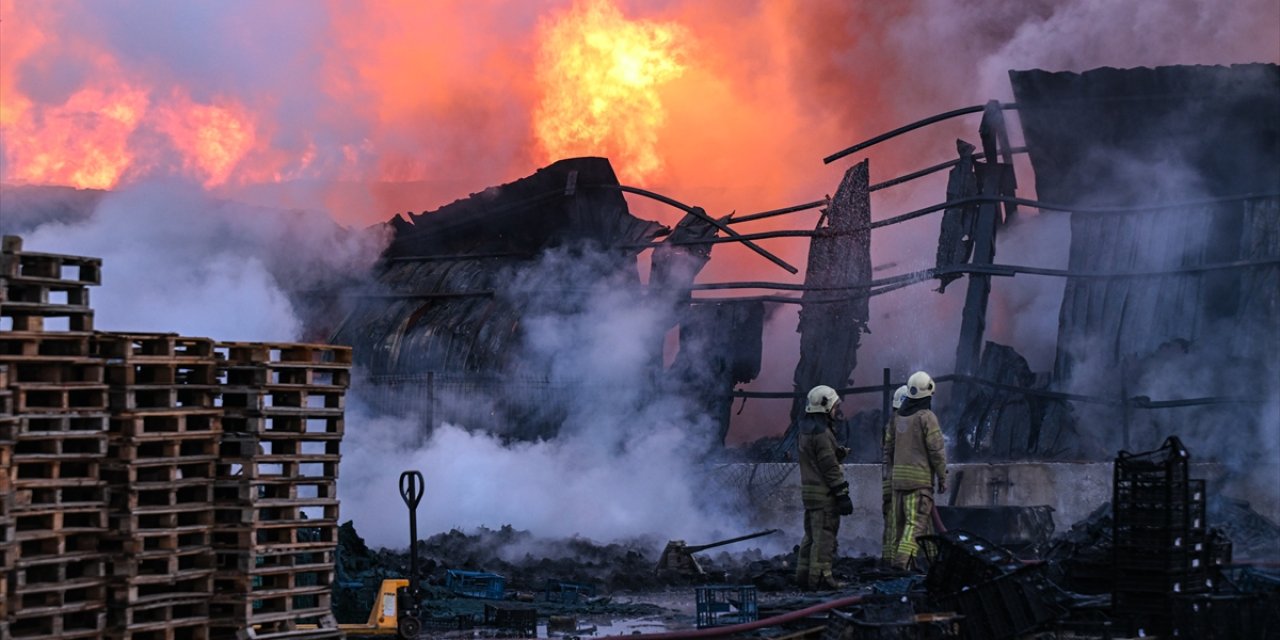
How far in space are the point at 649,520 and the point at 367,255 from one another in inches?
306

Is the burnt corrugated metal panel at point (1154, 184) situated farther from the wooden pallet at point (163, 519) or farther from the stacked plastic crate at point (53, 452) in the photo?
the stacked plastic crate at point (53, 452)

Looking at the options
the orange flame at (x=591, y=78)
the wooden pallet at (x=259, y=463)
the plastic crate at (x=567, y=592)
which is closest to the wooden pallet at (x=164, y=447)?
the wooden pallet at (x=259, y=463)

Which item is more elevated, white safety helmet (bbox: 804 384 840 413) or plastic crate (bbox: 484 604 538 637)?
white safety helmet (bbox: 804 384 840 413)

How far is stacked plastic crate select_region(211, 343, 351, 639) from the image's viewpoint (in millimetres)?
11648

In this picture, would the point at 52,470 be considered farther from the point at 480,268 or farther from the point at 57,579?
the point at 480,268

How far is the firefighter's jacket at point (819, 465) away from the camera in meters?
15.6

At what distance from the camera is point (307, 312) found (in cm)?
2669

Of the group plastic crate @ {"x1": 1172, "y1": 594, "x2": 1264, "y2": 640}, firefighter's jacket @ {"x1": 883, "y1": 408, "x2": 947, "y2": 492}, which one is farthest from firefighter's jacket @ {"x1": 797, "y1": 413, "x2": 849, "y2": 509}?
plastic crate @ {"x1": 1172, "y1": 594, "x2": 1264, "y2": 640}

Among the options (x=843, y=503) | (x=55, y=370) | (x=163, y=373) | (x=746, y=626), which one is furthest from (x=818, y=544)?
(x=55, y=370)

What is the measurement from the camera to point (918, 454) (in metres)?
16.0

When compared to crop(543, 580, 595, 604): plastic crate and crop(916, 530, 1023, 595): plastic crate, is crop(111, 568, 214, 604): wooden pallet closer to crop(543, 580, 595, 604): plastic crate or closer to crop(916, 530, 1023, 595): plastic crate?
crop(543, 580, 595, 604): plastic crate

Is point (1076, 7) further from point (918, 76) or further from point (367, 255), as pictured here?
point (367, 255)

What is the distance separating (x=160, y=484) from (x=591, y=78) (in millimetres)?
20972

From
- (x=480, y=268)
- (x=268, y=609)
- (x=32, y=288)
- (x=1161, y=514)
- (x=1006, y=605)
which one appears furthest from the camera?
(x=480, y=268)
